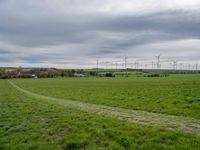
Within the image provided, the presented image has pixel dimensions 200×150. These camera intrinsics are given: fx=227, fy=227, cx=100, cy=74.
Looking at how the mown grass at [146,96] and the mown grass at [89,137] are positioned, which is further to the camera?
the mown grass at [146,96]

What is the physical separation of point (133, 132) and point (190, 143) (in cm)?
231

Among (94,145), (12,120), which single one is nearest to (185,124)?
(94,145)

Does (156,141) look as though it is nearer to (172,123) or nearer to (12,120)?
(172,123)

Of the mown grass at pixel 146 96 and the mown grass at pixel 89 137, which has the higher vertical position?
the mown grass at pixel 89 137

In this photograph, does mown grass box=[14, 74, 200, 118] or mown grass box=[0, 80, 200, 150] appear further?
mown grass box=[14, 74, 200, 118]

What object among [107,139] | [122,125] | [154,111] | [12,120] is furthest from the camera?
[154,111]

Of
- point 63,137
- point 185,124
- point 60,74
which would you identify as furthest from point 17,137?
point 60,74

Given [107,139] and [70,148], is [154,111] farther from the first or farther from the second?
[70,148]

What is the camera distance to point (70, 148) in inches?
319

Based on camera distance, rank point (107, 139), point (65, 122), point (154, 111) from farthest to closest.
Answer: point (154, 111) → point (65, 122) → point (107, 139)

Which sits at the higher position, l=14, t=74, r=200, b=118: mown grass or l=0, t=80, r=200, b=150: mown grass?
l=0, t=80, r=200, b=150: mown grass

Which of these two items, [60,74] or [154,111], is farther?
[60,74]

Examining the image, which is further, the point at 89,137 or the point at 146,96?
the point at 146,96

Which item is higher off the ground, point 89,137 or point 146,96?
point 89,137
